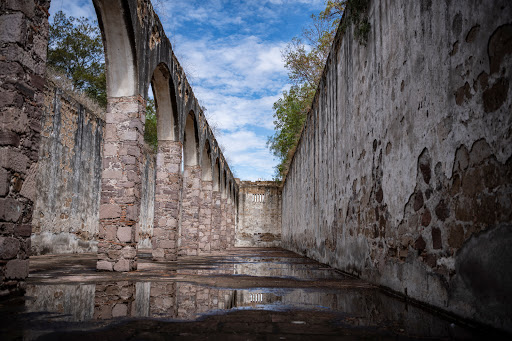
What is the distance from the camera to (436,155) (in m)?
2.74

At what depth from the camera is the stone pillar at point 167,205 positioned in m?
9.12

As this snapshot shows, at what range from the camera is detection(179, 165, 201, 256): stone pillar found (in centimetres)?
1188

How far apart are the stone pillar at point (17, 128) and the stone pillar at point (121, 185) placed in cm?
257

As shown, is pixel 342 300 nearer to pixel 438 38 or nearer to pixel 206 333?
pixel 206 333

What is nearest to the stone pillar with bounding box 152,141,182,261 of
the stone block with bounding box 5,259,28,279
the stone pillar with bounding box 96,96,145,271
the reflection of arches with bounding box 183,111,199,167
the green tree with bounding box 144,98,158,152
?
the stone pillar with bounding box 96,96,145,271

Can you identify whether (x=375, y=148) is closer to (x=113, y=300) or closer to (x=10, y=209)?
(x=113, y=300)

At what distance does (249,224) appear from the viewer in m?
28.2

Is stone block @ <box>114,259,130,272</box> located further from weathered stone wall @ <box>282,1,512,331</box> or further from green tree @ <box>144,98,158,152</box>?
green tree @ <box>144,98,158,152</box>

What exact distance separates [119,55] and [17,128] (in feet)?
12.2

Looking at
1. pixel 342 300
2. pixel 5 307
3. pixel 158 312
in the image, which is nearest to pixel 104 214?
pixel 5 307

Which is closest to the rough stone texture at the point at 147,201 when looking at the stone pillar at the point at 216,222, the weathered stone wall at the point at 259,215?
the stone pillar at the point at 216,222

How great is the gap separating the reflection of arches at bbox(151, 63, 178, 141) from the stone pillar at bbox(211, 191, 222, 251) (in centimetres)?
752

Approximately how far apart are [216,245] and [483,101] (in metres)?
15.3

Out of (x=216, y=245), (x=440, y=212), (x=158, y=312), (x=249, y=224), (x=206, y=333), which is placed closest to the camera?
(x=206, y=333)
